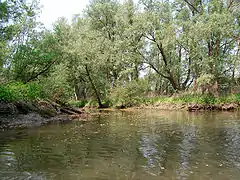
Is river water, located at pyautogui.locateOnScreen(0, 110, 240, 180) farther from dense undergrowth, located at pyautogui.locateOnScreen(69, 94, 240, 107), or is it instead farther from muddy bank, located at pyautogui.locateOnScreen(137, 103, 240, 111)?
dense undergrowth, located at pyautogui.locateOnScreen(69, 94, 240, 107)

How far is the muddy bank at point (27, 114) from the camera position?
566 inches

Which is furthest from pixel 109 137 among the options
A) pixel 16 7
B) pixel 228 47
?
pixel 228 47

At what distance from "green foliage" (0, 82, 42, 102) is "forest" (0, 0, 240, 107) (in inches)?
3.2

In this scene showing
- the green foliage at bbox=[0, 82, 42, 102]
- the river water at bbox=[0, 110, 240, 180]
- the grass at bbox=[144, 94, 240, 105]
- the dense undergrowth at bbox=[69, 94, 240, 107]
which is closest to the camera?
the river water at bbox=[0, 110, 240, 180]

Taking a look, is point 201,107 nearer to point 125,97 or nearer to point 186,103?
point 186,103

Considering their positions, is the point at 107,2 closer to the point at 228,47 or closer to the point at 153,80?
the point at 153,80

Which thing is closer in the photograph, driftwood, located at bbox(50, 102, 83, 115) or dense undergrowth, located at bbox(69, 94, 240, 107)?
driftwood, located at bbox(50, 102, 83, 115)

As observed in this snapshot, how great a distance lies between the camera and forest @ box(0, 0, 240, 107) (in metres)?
20.5

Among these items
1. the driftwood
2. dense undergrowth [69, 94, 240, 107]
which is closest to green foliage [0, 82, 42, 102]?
the driftwood

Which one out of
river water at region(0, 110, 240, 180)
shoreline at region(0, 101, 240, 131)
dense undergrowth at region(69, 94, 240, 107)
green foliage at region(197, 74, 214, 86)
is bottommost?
river water at region(0, 110, 240, 180)

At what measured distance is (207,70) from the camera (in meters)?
28.7

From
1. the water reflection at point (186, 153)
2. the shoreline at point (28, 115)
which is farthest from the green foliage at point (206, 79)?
the water reflection at point (186, 153)

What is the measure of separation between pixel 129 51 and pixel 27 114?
71.1ft

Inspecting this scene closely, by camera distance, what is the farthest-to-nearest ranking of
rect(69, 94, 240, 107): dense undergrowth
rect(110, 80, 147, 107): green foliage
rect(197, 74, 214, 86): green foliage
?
1. rect(110, 80, 147, 107): green foliage
2. rect(197, 74, 214, 86): green foliage
3. rect(69, 94, 240, 107): dense undergrowth
